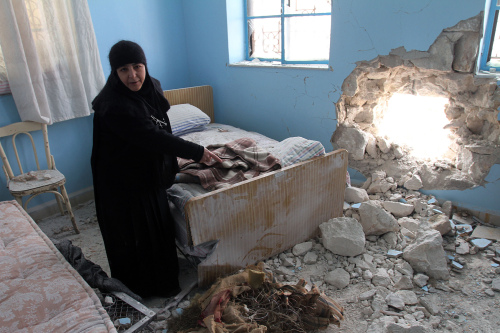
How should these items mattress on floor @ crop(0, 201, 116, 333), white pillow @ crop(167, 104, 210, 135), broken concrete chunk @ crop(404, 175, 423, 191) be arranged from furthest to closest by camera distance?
white pillow @ crop(167, 104, 210, 135)
broken concrete chunk @ crop(404, 175, 423, 191)
mattress on floor @ crop(0, 201, 116, 333)

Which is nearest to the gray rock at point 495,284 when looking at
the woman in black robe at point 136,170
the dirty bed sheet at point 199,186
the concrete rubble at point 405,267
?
the concrete rubble at point 405,267

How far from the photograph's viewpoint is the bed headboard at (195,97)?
11.3ft

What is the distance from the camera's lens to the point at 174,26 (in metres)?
3.67

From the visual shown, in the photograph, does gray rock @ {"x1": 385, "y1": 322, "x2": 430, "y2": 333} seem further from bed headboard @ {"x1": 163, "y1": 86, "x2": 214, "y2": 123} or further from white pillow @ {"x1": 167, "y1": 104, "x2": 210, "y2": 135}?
bed headboard @ {"x1": 163, "y1": 86, "x2": 214, "y2": 123}

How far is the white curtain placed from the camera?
242 centimetres

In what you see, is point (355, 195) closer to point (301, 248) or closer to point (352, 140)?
point (352, 140)

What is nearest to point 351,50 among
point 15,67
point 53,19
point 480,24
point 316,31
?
point 316,31

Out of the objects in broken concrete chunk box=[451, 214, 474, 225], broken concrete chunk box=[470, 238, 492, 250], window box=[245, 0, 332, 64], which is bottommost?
broken concrete chunk box=[470, 238, 492, 250]

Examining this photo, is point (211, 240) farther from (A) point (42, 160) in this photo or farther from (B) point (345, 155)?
(A) point (42, 160)

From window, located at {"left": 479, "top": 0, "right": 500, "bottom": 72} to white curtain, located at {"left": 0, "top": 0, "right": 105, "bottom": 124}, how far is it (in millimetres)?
3010

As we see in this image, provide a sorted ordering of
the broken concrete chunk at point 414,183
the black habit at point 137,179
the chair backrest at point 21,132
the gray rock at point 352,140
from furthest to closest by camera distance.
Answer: the gray rock at point 352,140 → the broken concrete chunk at point 414,183 → the chair backrest at point 21,132 → the black habit at point 137,179

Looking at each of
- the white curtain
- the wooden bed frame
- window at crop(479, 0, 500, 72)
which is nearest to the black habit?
the wooden bed frame

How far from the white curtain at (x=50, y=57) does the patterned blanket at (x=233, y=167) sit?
1.36 meters

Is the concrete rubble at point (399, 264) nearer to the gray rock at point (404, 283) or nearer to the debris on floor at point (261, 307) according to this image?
the gray rock at point (404, 283)
